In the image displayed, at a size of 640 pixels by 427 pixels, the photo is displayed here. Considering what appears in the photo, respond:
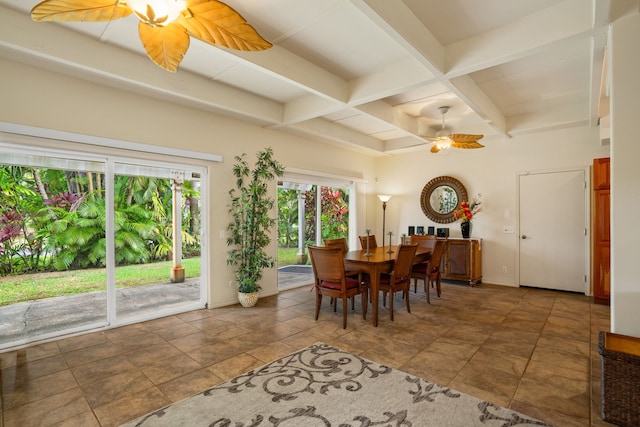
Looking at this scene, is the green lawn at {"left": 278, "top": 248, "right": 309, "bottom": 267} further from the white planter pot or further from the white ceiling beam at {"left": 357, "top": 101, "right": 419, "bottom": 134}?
the white ceiling beam at {"left": 357, "top": 101, "right": 419, "bottom": 134}

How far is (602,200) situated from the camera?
4324 mm

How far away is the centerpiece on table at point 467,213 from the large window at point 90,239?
4.46 meters

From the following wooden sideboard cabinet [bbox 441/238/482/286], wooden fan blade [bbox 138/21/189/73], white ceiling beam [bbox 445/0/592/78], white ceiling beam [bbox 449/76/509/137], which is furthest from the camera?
wooden sideboard cabinet [bbox 441/238/482/286]

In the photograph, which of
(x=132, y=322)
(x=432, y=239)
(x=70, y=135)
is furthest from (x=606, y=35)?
(x=132, y=322)

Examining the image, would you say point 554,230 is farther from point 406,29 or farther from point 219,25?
point 219,25

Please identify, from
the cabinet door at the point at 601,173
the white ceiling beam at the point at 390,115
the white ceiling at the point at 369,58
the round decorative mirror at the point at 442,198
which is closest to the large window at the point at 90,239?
the white ceiling at the point at 369,58

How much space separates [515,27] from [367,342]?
124 inches

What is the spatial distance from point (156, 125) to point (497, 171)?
5.54m

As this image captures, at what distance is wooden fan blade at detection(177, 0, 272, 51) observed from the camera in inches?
64.7

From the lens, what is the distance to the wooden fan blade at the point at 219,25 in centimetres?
164

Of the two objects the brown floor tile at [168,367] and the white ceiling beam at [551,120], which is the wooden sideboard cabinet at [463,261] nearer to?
the white ceiling beam at [551,120]

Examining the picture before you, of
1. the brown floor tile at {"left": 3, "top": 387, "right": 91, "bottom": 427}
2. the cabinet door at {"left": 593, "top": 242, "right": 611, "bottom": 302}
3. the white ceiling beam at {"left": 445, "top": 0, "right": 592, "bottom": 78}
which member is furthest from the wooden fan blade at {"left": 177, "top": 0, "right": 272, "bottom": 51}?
the cabinet door at {"left": 593, "top": 242, "right": 611, "bottom": 302}

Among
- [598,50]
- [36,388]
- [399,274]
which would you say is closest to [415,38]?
[598,50]

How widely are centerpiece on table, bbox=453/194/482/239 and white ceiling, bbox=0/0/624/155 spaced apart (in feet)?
5.00
